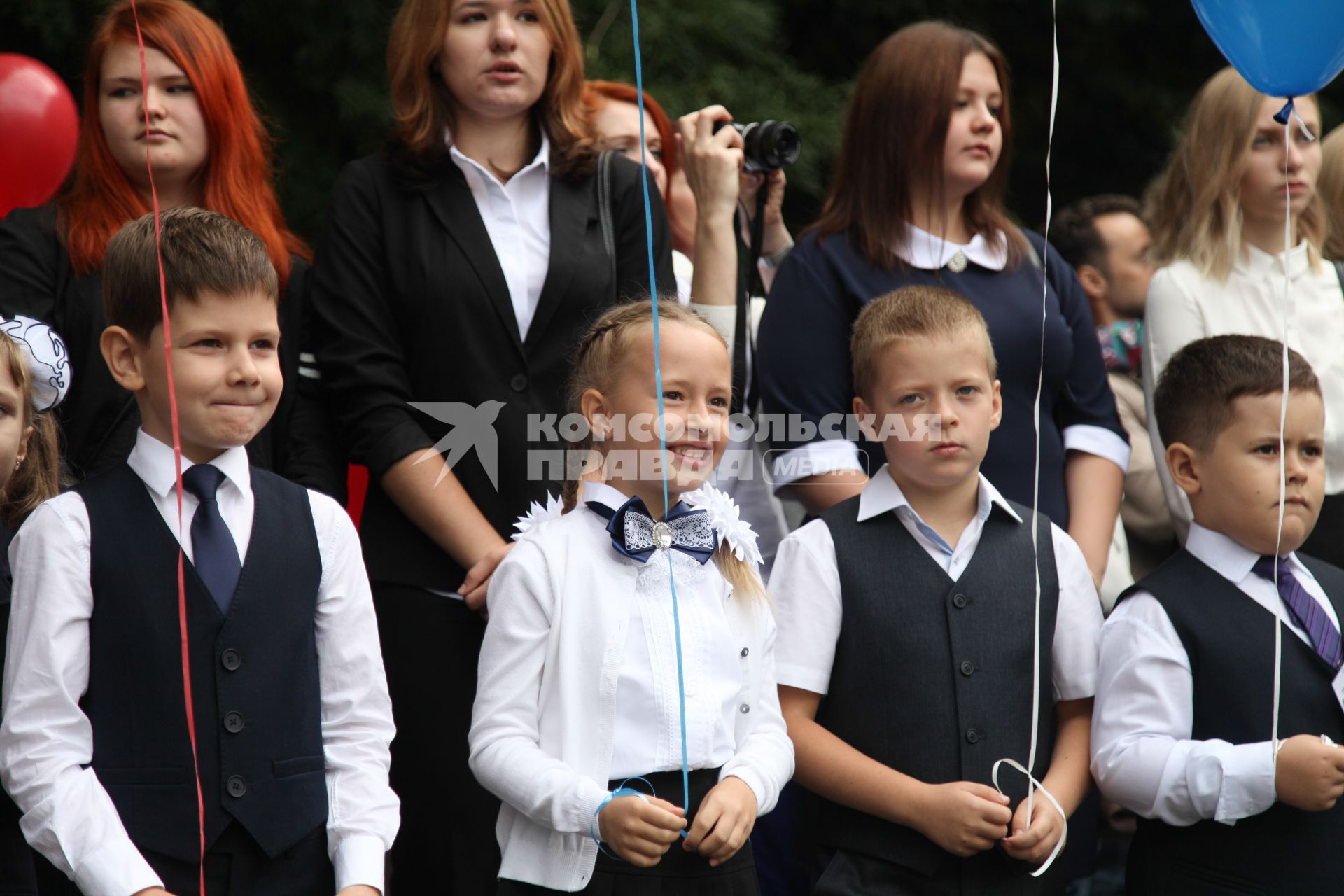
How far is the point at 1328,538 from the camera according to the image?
3.23 meters

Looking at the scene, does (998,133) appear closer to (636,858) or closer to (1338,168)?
(1338,168)

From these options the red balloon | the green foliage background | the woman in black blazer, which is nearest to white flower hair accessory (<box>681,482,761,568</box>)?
the woman in black blazer

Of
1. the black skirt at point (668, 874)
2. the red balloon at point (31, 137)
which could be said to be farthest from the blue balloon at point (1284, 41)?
the red balloon at point (31, 137)

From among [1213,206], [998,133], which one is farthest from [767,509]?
[1213,206]

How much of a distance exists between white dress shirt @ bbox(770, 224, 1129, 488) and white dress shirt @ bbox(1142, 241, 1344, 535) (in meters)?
0.15

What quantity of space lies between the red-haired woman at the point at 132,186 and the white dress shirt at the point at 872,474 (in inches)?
37.5

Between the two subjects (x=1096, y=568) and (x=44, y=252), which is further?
(x=1096, y=568)

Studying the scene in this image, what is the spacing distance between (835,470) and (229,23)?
280 centimetres

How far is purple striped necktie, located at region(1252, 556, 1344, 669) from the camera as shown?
8.46ft

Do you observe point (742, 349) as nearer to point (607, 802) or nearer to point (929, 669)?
point (929, 669)

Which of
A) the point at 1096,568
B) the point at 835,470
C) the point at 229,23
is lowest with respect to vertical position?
the point at 1096,568

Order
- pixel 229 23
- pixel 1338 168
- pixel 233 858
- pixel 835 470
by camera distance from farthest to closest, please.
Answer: pixel 229 23 → pixel 1338 168 → pixel 835 470 → pixel 233 858

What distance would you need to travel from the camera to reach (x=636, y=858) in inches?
83.0

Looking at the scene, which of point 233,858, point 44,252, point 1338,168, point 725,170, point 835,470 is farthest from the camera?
point 1338,168
